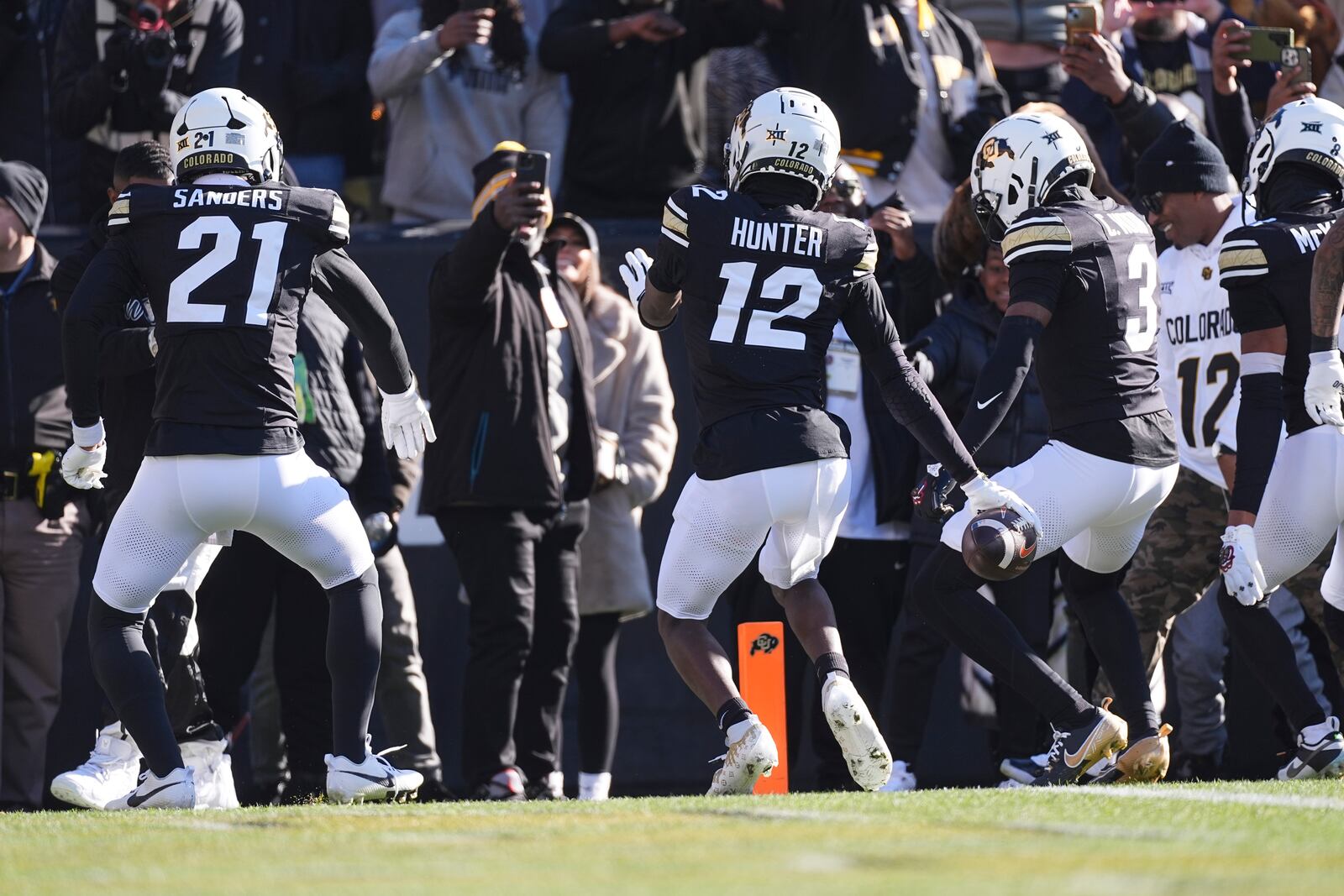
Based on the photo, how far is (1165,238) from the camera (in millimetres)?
7480

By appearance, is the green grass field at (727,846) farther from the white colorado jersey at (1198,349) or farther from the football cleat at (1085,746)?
the white colorado jersey at (1198,349)

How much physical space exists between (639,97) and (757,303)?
3.13 meters

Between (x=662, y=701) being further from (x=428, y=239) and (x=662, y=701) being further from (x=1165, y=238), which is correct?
(x=1165, y=238)

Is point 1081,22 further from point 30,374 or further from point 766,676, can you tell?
point 30,374

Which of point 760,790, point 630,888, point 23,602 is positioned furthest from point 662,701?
point 630,888

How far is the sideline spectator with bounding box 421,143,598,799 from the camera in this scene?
22.1ft

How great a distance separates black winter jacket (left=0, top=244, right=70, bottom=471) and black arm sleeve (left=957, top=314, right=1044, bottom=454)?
3438 mm

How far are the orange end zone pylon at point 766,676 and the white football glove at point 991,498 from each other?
4.02 feet

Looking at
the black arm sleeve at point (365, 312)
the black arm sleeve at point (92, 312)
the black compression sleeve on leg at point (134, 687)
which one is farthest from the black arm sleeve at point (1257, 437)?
the black arm sleeve at point (92, 312)

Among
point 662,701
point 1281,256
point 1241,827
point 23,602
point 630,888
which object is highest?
point 1281,256

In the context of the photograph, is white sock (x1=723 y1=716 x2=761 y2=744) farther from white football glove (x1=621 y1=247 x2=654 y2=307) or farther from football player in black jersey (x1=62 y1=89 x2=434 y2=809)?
white football glove (x1=621 y1=247 x2=654 y2=307)

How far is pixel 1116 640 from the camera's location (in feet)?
19.6

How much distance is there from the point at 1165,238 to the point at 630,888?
4755 mm

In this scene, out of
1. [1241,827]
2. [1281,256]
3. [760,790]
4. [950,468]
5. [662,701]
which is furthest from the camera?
[662,701]
